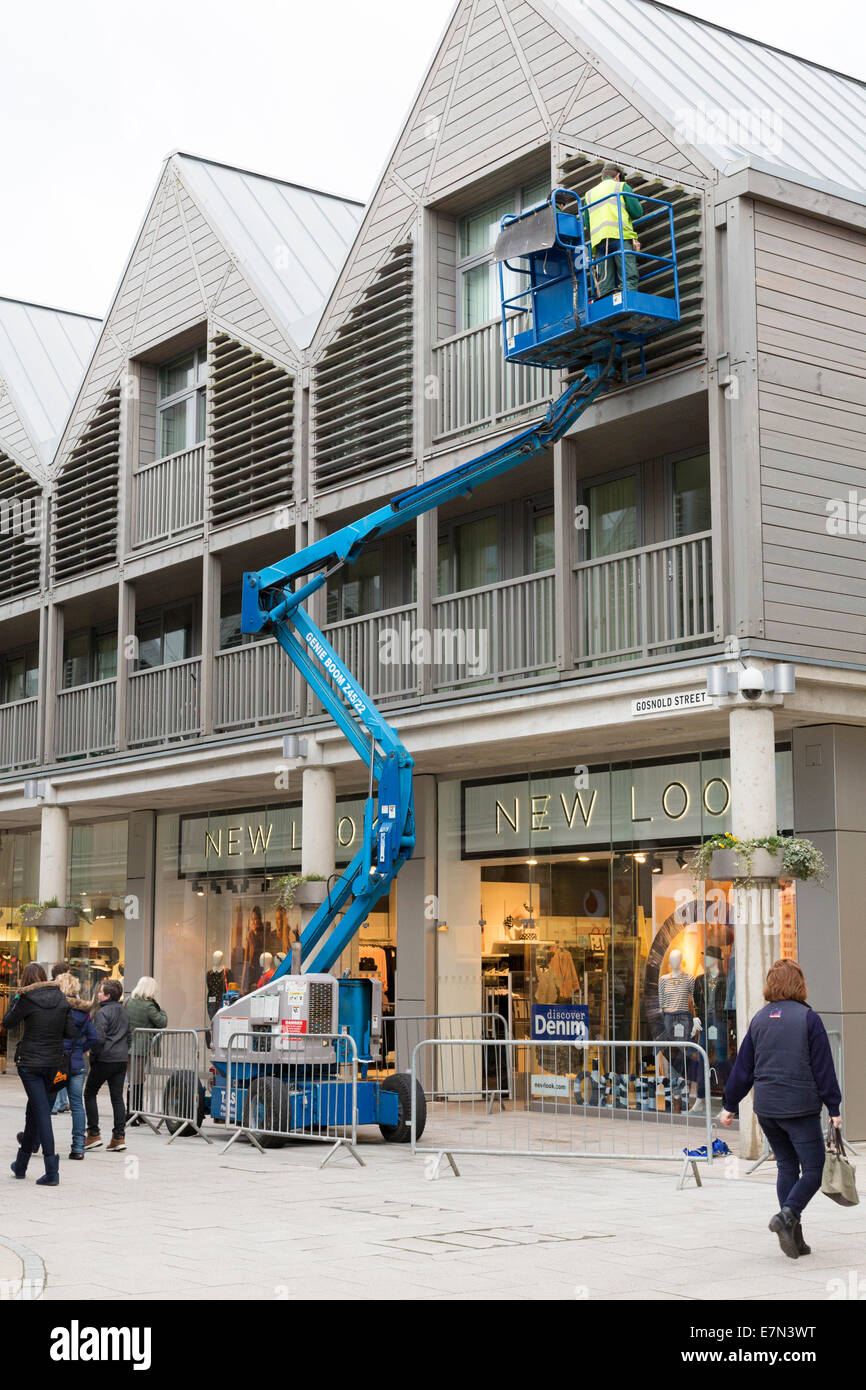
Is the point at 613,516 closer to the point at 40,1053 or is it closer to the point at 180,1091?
the point at 180,1091

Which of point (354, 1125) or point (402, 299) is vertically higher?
point (402, 299)

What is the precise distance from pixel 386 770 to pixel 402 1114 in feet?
11.1

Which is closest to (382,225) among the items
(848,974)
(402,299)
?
(402,299)

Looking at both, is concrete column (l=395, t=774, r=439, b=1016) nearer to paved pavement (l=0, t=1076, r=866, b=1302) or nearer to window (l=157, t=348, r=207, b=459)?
paved pavement (l=0, t=1076, r=866, b=1302)

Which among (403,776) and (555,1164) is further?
(403,776)

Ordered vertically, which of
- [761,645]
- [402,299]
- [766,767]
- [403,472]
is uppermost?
[402,299]

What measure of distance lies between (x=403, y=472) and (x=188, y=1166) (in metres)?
8.80

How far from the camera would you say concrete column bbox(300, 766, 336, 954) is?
65.8 feet

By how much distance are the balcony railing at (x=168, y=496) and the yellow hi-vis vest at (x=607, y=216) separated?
8.91 meters

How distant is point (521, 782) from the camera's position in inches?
803

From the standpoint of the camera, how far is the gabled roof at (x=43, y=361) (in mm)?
29016
